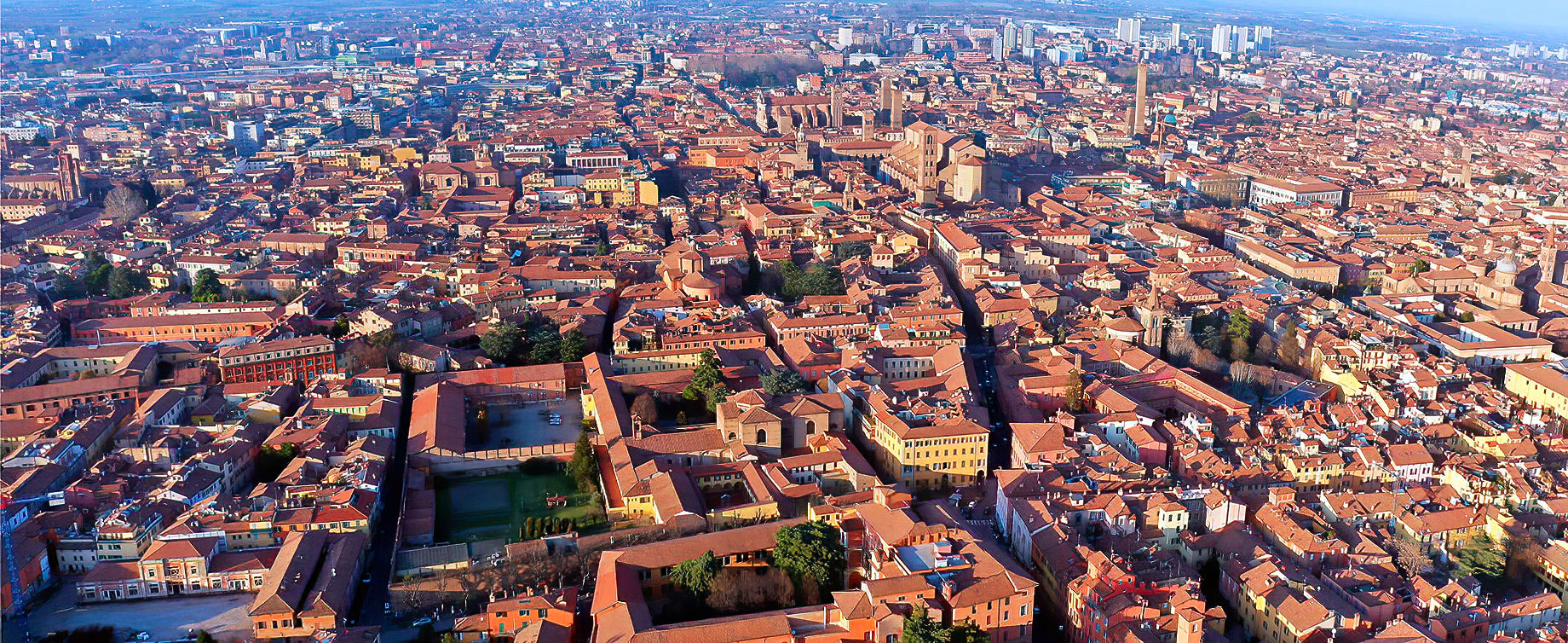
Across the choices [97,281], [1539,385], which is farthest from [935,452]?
[97,281]

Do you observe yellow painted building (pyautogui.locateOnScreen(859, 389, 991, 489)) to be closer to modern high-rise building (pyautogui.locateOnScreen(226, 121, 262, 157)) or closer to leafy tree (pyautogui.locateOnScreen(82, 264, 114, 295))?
leafy tree (pyautogui.locateOnScreen(82, 264, 114, 295))

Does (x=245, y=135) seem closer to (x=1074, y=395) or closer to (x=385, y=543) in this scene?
(x=385, y=543)

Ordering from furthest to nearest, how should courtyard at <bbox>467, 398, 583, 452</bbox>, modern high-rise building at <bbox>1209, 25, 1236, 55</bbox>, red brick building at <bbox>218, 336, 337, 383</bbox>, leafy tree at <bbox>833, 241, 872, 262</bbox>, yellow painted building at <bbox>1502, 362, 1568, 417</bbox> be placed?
modern high-rise building at <bbox>1209, 25, 1236, 55</bbox>
leafy tree at <bbox>833, 241, 872, 262</bbox>
red brick building at <bbox>218, 336, 337, 383</bbox>
yellow painted building at <bbox>1502, 362, 1568, 417</bbox>
courtyard at <bbox>467, 398, 583, 452</bbox>

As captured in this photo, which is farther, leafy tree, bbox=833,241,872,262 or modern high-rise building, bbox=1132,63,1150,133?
modern high-rise building, bbox=1132,63,1150,133

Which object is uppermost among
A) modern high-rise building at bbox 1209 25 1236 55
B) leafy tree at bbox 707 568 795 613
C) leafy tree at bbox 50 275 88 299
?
modern high-rise building at bbox 1209 25 1236 55

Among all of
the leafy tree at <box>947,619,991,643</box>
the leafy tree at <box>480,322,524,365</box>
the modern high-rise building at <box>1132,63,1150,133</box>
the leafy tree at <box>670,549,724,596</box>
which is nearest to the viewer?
the leafy tree at <box>947,619,991,643</box>

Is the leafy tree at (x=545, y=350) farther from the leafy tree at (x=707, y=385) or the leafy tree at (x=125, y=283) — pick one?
the leafy tree at (x=125, y=283)

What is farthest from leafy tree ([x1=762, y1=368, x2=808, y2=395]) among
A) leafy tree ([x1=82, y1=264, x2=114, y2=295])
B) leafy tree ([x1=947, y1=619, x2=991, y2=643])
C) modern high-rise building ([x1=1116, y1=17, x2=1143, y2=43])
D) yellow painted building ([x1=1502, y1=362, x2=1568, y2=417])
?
modern high-rise building ([x1=1116, y1=17, x2=1143, y2=43])
